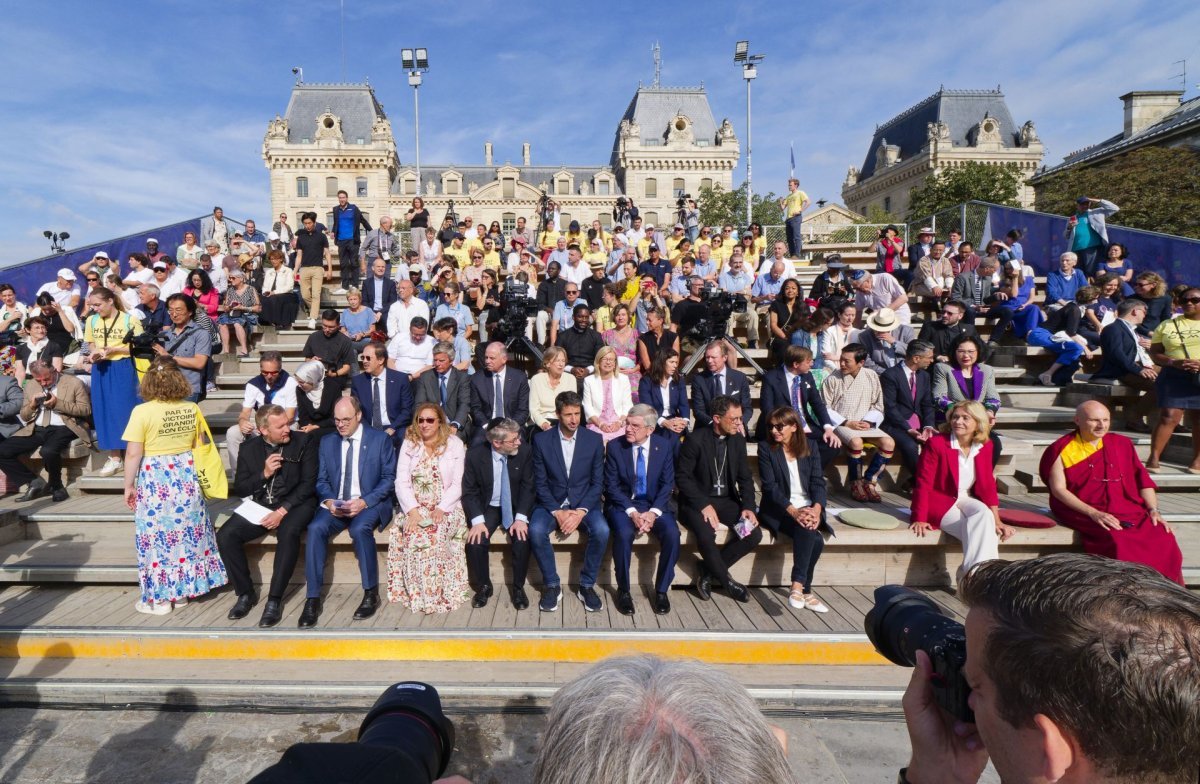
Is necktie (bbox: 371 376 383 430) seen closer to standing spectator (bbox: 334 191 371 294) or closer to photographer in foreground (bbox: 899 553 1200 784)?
standing spectator (bbox: 334 191 371 294)

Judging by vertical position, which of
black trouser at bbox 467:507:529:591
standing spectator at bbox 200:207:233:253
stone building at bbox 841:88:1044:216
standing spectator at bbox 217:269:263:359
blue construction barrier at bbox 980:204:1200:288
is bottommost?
black trouser at bbox 467:507:529:591

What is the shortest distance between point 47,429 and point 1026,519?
8996 millimetres

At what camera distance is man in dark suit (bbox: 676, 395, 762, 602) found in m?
4.57

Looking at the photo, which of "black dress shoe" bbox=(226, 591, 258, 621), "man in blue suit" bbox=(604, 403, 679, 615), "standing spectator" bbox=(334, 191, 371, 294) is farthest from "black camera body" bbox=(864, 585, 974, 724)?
"standing spectator" bbox=(334, 191, 371, 294)

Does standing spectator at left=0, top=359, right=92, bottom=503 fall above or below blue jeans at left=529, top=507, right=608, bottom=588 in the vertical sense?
above

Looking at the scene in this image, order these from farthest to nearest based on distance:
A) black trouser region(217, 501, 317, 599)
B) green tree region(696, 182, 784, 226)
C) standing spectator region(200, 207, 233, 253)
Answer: green tree region(696, 182, 784, 226), standing spectator region(200, 207, 233, 253), black trouser region(217, 501, 317, 599)

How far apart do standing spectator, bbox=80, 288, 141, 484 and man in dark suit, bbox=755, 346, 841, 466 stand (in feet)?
21.1

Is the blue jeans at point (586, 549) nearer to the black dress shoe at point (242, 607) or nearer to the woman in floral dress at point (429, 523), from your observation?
the woman in floral dress at point (429, 523)

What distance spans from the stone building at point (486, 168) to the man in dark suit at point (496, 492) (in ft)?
186

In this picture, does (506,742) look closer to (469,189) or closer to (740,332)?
(740,332)

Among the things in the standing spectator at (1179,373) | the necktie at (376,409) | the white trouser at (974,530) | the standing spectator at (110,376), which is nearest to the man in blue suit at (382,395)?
the necktie at (376,409)

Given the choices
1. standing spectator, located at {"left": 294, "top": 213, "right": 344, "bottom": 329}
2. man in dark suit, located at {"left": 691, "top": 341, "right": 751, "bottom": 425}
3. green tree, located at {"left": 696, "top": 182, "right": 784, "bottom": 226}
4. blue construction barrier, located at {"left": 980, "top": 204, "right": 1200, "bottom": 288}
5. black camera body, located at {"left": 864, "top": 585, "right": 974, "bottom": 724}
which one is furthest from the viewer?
green tree, located at {"left": 696, "top": 182, "right": 784, "bottom": 226}

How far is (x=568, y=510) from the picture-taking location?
4766mm

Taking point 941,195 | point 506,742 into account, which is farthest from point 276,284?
point 941,195
